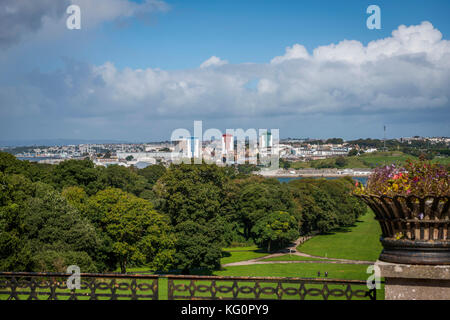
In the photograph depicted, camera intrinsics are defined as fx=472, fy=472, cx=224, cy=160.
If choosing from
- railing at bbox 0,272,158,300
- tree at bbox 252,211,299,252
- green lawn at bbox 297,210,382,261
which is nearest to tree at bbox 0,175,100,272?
railing at bbox 0,272,158,300

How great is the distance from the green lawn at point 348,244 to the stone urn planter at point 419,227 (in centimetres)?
3968

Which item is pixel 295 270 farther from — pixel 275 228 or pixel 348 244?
pixel 348 244

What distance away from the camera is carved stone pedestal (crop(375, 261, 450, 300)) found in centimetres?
564

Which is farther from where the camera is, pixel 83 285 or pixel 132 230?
pixel 132 230

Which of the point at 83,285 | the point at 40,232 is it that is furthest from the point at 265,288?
the point at 40,232

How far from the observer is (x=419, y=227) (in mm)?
5695

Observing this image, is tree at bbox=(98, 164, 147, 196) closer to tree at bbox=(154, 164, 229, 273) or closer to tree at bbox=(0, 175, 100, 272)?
tree at bbox=(154, 164, 229, 273)

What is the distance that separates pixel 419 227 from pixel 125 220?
2934 cm
